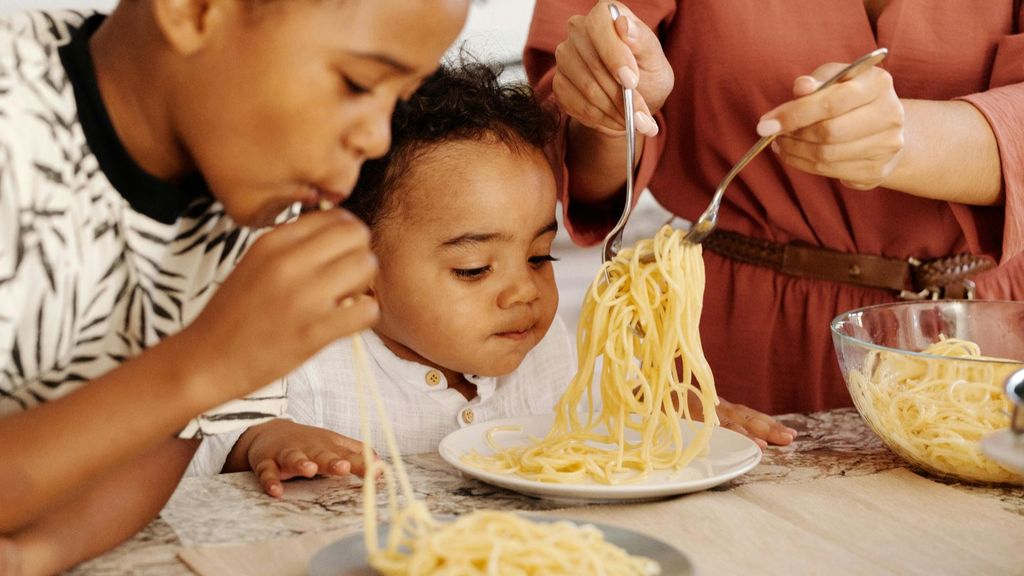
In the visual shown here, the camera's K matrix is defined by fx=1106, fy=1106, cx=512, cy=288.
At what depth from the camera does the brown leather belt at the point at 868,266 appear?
2031 mm

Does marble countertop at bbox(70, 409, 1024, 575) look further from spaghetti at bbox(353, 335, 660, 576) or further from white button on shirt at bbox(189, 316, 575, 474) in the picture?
white button on shirt at bbox(189, 316, 575, 474)

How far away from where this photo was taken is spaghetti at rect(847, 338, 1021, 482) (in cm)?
149

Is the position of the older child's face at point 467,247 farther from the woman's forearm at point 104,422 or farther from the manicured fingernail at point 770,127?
the woman's forearm at point 104,422

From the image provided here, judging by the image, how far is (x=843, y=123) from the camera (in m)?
1.59

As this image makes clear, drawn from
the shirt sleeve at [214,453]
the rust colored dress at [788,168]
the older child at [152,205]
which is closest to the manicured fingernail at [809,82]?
the rust colored dress at [788,168]

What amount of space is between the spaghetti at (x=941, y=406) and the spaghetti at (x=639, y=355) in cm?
25

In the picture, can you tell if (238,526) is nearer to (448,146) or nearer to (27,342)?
(27,342)

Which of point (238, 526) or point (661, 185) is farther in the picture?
point (661, 185)

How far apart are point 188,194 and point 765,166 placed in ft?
3.94

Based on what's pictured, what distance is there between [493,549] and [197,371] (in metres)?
0.34

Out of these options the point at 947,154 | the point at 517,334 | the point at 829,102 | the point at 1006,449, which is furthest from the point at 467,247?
the point at 1006,449

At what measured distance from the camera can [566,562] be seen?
3.64 feet

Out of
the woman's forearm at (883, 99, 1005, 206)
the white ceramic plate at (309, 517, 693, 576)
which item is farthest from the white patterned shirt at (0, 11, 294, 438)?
the woman's forearm at (883, 99, 1005, 206)

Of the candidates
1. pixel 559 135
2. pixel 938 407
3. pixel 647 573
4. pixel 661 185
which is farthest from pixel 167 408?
pixel 661 185
